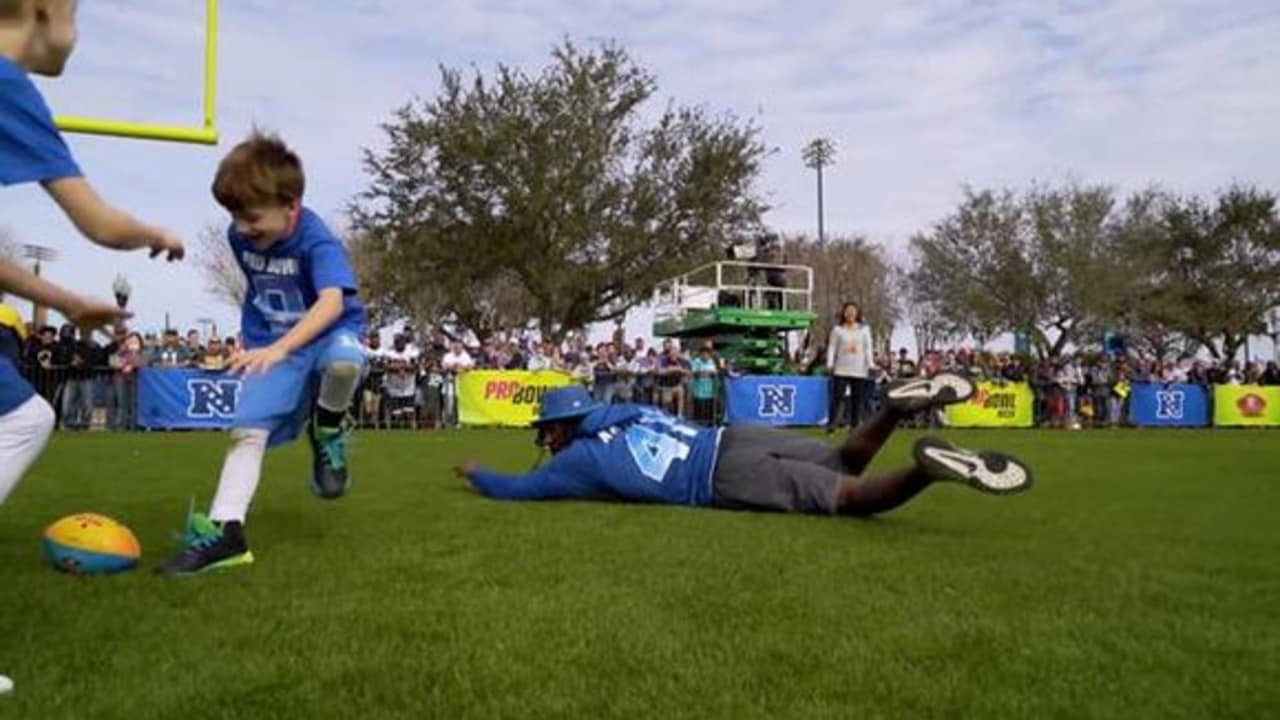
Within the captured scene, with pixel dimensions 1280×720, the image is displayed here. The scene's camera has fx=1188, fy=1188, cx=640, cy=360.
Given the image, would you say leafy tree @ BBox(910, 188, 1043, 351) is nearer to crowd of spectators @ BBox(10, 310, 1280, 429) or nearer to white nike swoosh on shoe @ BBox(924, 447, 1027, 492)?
crowd of spectators @ BBox(10, 310, 1280, 429)

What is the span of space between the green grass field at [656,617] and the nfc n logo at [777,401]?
50.7 ft

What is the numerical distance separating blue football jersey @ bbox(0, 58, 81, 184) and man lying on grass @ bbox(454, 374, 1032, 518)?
13.3ft

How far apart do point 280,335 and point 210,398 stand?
47.4ft

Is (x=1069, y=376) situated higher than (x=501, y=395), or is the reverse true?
(x=1069, y=376)

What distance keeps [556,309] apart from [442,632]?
34.5 m

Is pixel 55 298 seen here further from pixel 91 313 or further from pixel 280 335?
pixel 280 335

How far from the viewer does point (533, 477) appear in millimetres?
7016

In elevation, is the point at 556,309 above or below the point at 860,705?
above

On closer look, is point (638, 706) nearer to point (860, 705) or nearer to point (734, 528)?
point (860, 705)

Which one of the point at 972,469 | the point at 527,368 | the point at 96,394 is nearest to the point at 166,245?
the point at 972,469

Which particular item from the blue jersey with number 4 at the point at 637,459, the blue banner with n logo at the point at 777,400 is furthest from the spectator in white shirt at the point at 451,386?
the blue jersey with number 4 at the point at 637,459

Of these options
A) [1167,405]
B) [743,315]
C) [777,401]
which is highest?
Answer: [743,315]

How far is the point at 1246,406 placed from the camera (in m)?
27.1

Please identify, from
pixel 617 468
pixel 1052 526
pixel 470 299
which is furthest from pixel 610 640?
pixel 470 299
